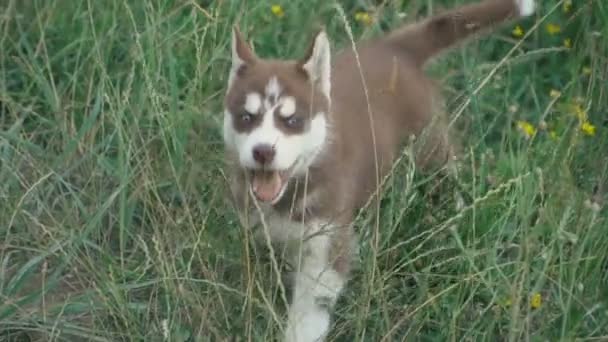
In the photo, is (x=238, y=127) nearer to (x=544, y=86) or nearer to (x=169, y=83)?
(x=169, y=83)

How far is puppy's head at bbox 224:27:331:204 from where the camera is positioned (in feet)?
13.0

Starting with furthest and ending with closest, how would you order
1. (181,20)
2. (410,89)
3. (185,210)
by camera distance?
(181,20) < (410,89) < (185,210)

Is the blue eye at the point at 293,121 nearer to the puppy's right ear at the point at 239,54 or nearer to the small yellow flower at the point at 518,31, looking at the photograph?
the puppy's right ear at the point at 239,54

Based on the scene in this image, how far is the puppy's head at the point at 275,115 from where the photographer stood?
397cm

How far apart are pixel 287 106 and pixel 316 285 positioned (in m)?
0.50

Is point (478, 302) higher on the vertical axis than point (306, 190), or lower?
lower

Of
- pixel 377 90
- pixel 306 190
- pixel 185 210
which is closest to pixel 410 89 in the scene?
pixel 377 90

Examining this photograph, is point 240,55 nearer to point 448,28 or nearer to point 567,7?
point 448,28

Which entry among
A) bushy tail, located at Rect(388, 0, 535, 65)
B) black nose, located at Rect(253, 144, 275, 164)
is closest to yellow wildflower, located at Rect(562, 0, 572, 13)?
bushy tail, located at Rect(388, 0, 535, 65)

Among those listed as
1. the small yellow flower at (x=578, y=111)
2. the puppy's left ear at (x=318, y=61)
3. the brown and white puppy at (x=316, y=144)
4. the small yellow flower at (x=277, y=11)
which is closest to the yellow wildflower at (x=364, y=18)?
the small yellow flower at (x=277, y=11)

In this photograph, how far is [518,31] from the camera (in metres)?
5.30

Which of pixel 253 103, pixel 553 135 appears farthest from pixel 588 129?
pixel 253 103

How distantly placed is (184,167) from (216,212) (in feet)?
0.92

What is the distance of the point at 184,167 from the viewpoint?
4.46m
